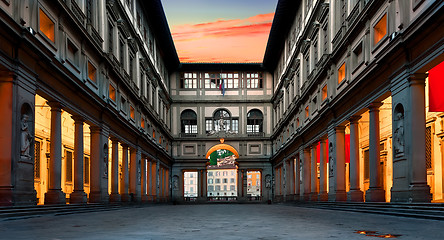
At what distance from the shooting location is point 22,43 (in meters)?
18.3

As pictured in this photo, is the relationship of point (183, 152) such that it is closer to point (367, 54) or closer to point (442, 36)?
point (367, 54)

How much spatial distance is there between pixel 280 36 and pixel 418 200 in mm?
36937

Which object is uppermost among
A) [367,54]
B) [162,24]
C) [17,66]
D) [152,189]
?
[162,24]

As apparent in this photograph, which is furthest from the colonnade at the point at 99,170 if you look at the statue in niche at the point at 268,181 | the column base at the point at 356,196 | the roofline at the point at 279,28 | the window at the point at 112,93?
the roofline at the point at 279,28

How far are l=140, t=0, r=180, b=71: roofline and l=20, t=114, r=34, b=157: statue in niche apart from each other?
2765cm

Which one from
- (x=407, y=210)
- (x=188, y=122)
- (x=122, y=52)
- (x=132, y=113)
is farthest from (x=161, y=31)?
(x=407, y=210)

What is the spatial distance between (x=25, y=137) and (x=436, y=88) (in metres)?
15.0

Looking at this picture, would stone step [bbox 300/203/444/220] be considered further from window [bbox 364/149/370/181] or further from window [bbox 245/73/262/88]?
window [bbox 245/73/262/88]

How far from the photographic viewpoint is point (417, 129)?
1878cm

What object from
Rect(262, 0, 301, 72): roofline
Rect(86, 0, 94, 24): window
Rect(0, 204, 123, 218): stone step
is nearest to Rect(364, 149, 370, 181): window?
Rect(262, 0, 301, 72): roofline

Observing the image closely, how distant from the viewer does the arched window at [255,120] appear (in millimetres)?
66500

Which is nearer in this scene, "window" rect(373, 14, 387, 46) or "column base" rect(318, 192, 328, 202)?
"window" rect(373, 14, 387, 46)

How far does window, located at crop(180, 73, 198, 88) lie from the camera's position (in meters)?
67.3

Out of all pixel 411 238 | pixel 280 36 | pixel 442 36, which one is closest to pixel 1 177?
pixel 411 238
